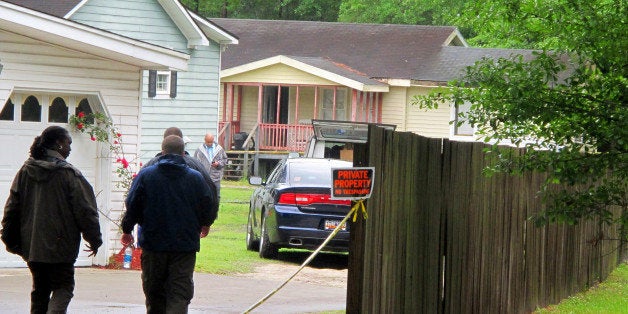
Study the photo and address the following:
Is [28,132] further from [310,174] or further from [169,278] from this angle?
[169,278]

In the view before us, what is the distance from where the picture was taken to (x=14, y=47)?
45.8ft

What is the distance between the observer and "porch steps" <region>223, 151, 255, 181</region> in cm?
3891

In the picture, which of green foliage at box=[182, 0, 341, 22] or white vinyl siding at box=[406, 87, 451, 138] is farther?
green foliage at box=[182, 0, 341, 22]

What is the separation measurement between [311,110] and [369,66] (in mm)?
2874

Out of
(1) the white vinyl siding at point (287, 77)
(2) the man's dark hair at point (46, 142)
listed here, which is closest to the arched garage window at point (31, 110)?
(2) the man's dark hair at point (46, 142)

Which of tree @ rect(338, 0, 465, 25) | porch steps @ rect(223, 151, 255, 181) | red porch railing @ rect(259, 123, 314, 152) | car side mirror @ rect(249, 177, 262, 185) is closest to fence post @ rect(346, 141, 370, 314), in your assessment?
car side mirror @ rect(249, 177, 262, 185)

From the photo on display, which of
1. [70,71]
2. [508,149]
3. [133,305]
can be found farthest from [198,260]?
[508,149]

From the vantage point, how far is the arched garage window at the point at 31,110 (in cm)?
1442

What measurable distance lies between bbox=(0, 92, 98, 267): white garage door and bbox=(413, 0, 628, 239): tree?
7556mm

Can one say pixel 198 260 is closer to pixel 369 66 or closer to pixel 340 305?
pixel 340 305

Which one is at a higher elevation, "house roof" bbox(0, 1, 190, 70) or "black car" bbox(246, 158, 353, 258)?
"house roof" bbox(0, 1, 190, 70)

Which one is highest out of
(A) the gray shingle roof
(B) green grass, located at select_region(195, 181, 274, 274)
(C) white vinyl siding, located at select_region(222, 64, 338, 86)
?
(A) the gray shingle roof

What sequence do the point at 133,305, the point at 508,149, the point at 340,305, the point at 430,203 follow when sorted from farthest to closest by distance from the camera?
the point at 340,305
the point at 133,305
the point at 430,203
the point at 508,149

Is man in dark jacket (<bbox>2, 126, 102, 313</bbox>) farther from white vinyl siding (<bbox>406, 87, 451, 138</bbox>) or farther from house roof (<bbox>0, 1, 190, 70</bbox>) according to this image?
white vinyl siding (<bbox>406, 87, 451, 138</bbox>)
